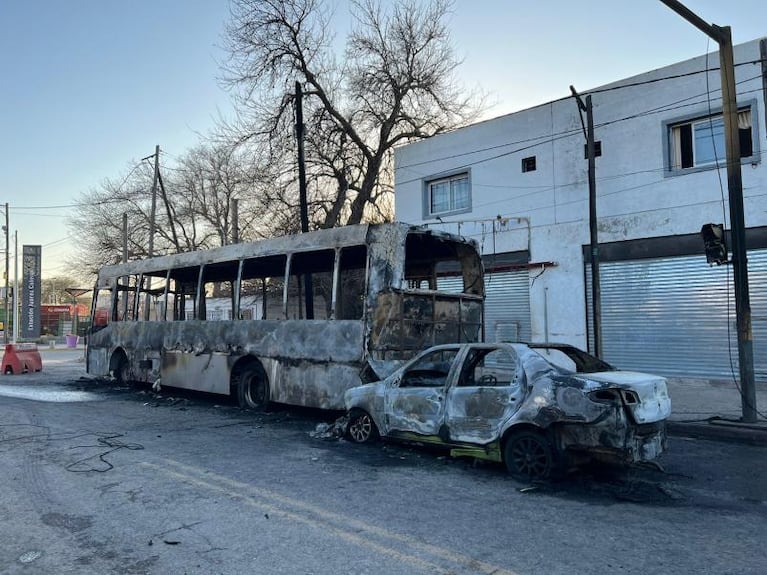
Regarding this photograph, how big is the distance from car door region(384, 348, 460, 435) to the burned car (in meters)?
0.01

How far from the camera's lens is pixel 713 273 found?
43.9ft

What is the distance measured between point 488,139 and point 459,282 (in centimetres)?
827

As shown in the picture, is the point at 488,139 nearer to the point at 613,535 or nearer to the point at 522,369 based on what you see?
the point at 522,369

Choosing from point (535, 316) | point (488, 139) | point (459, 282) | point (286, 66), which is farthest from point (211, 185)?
point (459, 282)

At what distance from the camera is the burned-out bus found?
876 cm

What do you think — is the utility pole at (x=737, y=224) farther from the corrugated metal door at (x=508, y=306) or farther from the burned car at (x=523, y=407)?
the corrugated metal door at (x=508, y=306)

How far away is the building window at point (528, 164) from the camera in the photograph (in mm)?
16297

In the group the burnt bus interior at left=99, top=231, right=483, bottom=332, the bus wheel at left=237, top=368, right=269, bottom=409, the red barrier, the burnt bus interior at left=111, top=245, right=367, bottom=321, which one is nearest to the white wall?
the burnt bus interior at left=99, top=231, right=483, bottom=332

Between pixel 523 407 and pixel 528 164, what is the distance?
11666 mm

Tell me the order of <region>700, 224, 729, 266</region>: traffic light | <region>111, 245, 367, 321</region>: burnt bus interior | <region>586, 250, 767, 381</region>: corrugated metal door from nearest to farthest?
<region>700, 224, 729, 266</region>: traffic light
<region>111, 245, 367, 321</region>: burnt bus interior
<region>586, 250, 767, 381</region>: corrugated metal door

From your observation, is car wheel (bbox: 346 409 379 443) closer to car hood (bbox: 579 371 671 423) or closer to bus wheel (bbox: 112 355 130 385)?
car hood (bbox: 579 371 671 423)

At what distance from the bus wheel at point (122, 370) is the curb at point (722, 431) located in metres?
11.7

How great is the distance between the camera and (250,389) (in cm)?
1109

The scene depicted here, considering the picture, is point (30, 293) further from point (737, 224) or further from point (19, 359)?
point (737, 224)
